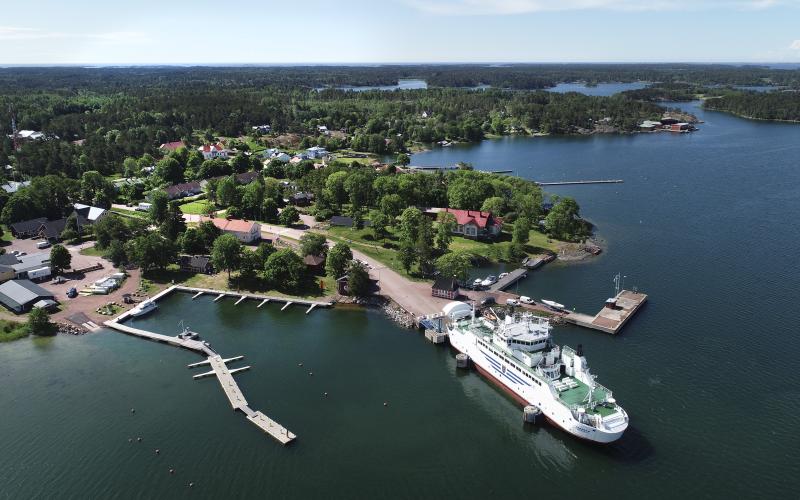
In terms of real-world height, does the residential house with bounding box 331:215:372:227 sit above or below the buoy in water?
above

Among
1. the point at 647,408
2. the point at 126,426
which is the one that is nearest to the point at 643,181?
the point at 647,408

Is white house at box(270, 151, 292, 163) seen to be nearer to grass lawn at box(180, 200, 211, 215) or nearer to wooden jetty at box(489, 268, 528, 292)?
grass lawn at box(180, 200, 211, 215)

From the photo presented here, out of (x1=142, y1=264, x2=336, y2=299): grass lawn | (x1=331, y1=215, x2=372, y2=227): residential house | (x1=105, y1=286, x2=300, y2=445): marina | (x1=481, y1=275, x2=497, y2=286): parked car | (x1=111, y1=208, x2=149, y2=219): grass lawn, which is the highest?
(x1=331, y1=215, x2=372, y2=227): residential house

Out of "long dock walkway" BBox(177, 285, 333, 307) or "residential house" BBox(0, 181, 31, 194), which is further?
"residential house" BBox(0, 181, 31, 194)

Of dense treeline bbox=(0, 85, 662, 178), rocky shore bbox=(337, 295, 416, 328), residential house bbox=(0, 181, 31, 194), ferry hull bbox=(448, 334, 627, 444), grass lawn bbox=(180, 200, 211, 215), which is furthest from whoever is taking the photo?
dense treeline bbox=(0, 85, 662, 178)

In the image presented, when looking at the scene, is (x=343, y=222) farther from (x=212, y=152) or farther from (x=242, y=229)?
(x=212, y=152)

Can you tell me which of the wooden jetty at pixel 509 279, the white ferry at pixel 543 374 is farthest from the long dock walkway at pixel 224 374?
the wooden jetty at pixel 509 279

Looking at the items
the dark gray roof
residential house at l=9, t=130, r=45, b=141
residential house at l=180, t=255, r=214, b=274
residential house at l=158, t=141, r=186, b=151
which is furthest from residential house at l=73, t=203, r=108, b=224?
residential house at l=9, t=130, r=45, b=141
